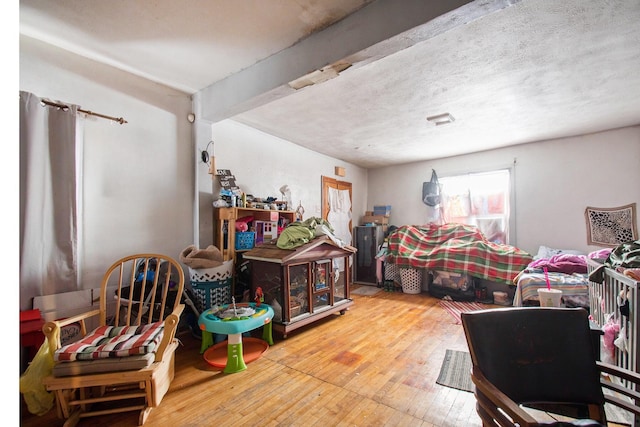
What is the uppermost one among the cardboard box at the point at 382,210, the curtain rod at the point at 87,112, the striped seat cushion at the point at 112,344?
the curtain rod at the point at 87,112

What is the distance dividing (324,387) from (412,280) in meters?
3.17

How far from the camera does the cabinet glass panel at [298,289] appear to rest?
285cm

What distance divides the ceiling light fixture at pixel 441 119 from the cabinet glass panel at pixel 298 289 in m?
2.26

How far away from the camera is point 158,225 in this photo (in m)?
2.68

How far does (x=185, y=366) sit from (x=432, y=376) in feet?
6.27

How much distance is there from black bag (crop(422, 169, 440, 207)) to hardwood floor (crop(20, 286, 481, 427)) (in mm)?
2693

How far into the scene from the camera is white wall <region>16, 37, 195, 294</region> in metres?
2.13

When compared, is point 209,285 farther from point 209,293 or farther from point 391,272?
point 391,272

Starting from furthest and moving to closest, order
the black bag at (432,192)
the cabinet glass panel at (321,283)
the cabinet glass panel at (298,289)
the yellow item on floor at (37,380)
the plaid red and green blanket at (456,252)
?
the black bag at (432,192), the plaid red and green blanket at (456,252), the cabinet glass panel at (321,283), the cabinet glass panel at (298,289), the yellow item on floor at (37,380)

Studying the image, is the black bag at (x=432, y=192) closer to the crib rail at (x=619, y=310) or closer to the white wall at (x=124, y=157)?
the crib rail at (x=619, y=310)

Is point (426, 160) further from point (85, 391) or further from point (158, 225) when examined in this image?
point (85, 391)

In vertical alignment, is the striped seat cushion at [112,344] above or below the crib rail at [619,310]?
below

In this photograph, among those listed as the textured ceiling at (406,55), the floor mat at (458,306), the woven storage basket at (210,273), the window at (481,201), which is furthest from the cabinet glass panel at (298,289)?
the window at (481,201)
